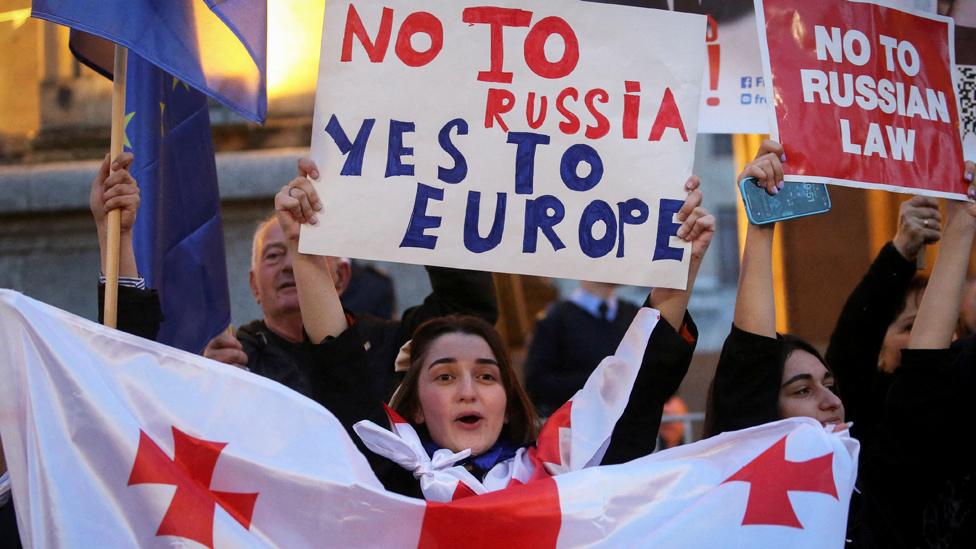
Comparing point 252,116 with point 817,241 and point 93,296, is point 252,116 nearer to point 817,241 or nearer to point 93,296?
point 93,296

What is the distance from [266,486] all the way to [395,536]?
28 cm

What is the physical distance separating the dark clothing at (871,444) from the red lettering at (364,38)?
1.07 meters

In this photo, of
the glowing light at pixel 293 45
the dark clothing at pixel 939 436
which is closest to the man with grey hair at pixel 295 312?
the dark clothing at pixel 939 436

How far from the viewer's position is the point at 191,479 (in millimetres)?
2717

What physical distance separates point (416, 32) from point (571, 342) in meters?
2.43

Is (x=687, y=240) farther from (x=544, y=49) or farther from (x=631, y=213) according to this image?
(x=544, y=49)

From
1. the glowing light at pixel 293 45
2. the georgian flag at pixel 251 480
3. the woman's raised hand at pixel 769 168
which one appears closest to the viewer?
the georgian flag at pixel 251 480

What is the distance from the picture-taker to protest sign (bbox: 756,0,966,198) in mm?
3330

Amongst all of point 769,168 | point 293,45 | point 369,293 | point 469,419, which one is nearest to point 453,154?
point 469,419

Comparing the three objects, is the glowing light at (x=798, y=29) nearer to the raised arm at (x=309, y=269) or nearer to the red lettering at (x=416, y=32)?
the red lettering at (x=416, y=32)

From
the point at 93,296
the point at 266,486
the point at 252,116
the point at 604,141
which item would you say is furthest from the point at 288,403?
the point at 93,296

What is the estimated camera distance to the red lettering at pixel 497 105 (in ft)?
10.5

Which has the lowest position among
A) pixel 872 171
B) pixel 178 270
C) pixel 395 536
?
pixel 395 536

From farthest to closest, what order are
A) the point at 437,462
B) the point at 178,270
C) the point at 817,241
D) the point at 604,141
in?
the point at 817,241 < the point at 178,270 < the point at 604,141 < the point at 437,462
